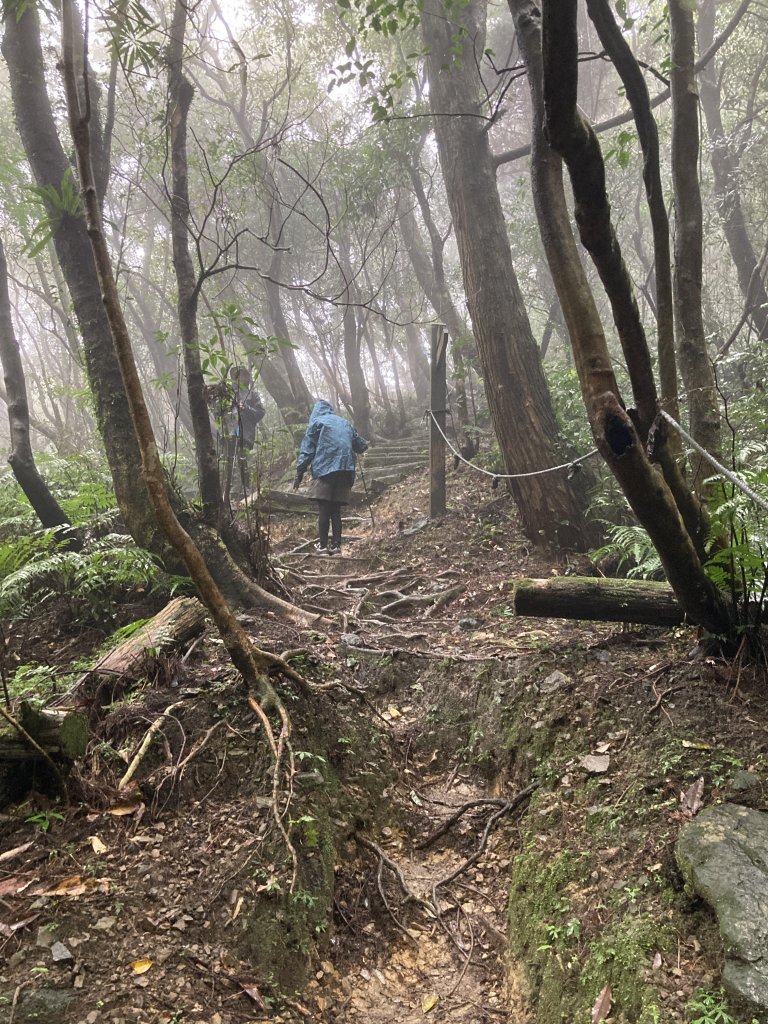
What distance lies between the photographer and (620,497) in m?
6.19

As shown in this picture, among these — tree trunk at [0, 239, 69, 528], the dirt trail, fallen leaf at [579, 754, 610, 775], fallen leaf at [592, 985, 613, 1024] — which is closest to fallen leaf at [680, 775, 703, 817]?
fallen leaf at [579, 754, 610, 775]

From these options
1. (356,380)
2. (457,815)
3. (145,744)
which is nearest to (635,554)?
(457,815)

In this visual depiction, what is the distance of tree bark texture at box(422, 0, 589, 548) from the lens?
21.0ft

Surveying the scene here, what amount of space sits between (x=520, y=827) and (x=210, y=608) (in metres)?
1.88

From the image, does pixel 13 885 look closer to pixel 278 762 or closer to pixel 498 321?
pixel 278 762

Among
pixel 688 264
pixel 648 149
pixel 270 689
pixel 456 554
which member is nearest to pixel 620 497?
pixel 456 554

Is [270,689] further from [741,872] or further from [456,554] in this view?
[456,554]

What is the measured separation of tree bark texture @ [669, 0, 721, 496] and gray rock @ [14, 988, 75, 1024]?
3520 millimetres

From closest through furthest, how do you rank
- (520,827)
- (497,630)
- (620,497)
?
(520,827)
(497,630)
(620,497)

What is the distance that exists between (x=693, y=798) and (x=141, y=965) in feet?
7.08

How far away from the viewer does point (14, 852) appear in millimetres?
2322

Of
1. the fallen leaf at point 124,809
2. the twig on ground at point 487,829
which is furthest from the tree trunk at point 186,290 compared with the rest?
the twig on ground at point 487,829

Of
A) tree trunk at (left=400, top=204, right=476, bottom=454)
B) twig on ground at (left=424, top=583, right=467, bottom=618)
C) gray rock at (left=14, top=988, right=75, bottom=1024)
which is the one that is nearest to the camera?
gray rock at (left=14, top=988, right=75, bottom=1024)

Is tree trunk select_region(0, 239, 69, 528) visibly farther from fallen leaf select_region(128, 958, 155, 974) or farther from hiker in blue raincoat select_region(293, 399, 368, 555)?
fallen leaf select_region(128, 958, 155, 974)
